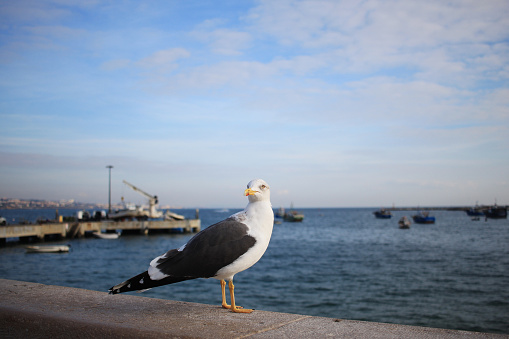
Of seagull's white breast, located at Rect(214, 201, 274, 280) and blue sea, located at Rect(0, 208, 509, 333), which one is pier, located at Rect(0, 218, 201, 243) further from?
seagull's white breast, located at Rect(214, 201, 274, 280)

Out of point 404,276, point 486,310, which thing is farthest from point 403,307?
point 404,276

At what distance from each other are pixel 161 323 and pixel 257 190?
1.36m

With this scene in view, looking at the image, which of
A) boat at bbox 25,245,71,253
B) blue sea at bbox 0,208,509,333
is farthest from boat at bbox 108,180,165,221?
boat at bbox 25,245,71,253

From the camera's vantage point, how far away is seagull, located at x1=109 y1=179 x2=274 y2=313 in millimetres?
3707

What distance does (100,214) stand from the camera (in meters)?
70.4

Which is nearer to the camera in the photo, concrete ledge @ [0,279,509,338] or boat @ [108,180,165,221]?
concrete ledge @ [0,279,509,338]

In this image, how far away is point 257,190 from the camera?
12.7ft

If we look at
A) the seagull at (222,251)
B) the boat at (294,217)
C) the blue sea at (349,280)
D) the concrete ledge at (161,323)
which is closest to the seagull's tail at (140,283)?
the seagull at (222,251)

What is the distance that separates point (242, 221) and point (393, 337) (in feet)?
5.14

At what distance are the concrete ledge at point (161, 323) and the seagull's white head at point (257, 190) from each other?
3.35ft

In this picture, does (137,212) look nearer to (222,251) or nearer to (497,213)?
(222,251)

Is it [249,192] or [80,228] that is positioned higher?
[249,192]

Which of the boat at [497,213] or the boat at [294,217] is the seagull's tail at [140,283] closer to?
the boat at [294,217]

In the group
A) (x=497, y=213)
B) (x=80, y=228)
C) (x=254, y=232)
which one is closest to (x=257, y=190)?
(x=254, y=232)
